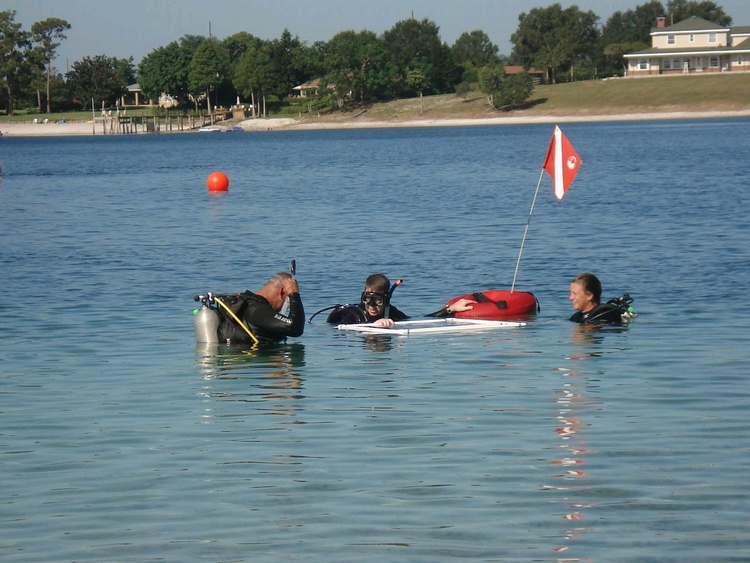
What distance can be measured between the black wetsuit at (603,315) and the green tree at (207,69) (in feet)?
488

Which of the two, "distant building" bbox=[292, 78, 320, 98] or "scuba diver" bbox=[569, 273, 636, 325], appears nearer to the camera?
"scuba diver" bbox=[569, 273, 636, 325]

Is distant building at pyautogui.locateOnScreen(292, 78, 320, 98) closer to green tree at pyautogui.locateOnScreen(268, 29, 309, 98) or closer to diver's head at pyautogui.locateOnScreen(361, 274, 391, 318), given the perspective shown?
green tree at pyautogui.locateOnScreen(268, 29, 309, 98)

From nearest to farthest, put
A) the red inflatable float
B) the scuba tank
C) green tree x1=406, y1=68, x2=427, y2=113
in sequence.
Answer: the scuba tank → the red inflatable float → green tree x1=406, y1=68, x2=427, y2=113

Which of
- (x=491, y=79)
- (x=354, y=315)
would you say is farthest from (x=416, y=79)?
(x=354, y=315)

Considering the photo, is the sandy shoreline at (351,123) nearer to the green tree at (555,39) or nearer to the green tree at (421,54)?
the green tree at (421,54)

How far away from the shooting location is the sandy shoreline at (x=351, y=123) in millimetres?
132750

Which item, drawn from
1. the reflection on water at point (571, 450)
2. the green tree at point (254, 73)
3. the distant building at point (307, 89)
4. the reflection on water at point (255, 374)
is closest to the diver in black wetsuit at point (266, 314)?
the reflection on water at point (255, 374)

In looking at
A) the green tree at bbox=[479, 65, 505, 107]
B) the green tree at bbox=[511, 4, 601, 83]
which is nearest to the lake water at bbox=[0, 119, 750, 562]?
the green tree at bbox=[479, 65, 505, 107]

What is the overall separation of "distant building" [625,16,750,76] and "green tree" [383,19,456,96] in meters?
24.2

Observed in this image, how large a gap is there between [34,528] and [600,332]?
29.7ft

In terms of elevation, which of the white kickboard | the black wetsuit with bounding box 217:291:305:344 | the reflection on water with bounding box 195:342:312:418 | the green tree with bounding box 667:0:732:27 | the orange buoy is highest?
the green tree with bounding box 667:0:732:27

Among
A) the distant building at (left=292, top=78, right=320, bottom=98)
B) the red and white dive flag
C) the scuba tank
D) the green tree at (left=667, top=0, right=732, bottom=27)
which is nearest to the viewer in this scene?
the scuba tank

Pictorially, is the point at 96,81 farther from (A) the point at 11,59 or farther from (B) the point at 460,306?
(B) the point at 460,306

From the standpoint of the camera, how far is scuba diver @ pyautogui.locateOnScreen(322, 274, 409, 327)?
1545cm
